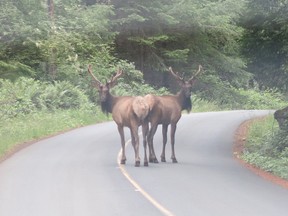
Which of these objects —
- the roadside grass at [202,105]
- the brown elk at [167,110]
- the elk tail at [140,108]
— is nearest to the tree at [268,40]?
the brown elk at [167,110]

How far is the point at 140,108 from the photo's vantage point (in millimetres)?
16781

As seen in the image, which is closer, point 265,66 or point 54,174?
point 54,174

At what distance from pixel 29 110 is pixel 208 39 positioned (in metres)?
22.5

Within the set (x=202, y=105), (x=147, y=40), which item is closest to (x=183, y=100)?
(x=147, y=40)

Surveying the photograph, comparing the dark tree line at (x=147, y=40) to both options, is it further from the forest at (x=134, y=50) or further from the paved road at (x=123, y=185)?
the paved road at (x=123, y=185)

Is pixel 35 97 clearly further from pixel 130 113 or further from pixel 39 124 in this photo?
pixel 130 113

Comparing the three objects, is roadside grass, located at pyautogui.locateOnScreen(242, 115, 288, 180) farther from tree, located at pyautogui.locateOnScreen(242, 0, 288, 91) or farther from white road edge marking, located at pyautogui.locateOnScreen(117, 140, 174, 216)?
white road edge marking, located at pyautogui.locateOnScreen(117, 140, 174, 216)

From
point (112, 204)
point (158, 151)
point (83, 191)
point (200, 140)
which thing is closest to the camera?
point (112, 204)

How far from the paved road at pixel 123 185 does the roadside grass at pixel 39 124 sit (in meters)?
1.31

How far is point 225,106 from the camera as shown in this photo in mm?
50625

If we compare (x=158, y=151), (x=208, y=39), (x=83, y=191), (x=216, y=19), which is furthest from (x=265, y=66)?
(x=208, y=39)

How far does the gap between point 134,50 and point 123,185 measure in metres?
34.1

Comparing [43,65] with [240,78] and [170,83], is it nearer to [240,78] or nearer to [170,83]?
[170,83]

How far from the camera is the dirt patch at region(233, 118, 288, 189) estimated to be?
15.2 m
